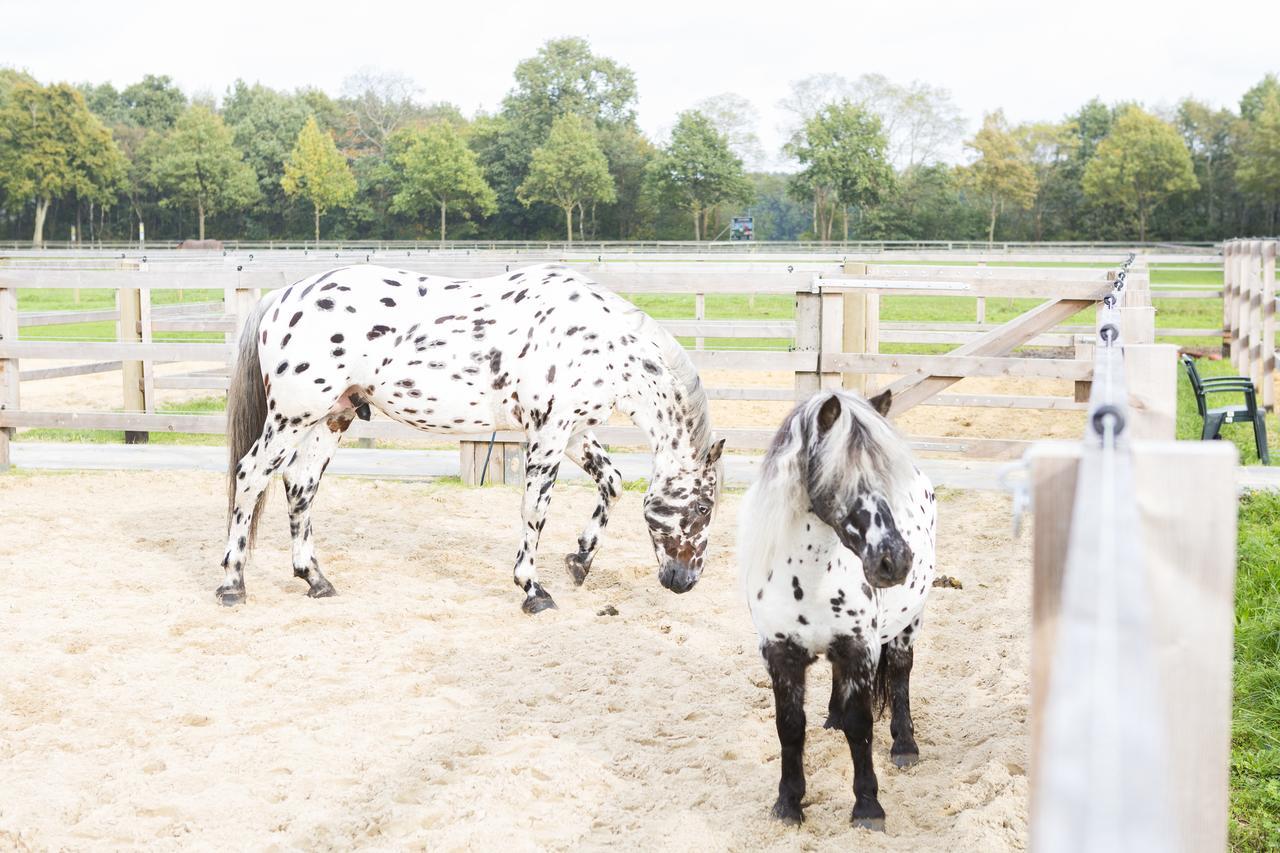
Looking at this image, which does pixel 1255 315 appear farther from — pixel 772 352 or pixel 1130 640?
pixel 1130 640

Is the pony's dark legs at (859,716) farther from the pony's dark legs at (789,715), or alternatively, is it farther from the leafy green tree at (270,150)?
the leafy green tree at (270,150)

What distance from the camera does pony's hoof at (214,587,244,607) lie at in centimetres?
534

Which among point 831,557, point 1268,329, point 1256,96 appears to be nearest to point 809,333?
point 831,557

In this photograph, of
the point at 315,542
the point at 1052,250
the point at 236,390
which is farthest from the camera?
the point at 1052,250

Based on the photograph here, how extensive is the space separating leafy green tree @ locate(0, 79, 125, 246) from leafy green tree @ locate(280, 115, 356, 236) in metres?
9.02

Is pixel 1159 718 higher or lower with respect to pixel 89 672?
higher

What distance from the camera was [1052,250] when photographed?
40.9 metres

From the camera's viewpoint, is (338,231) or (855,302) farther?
(338,231)

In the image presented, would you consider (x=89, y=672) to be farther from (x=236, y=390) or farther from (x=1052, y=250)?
(x=1052, y=250)

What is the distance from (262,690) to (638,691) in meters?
1.38

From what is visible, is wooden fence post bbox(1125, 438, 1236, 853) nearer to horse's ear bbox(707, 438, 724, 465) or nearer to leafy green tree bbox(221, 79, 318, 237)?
horse's ear bbox(707, 438, 724, 465)

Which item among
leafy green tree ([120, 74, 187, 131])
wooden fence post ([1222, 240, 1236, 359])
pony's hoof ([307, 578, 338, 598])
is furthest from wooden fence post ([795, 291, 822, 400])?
leafy green tree ([120, 74, 187, 131])

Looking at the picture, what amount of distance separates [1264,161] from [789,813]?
54.0 metres

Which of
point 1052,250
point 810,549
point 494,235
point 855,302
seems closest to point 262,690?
point 810,549
